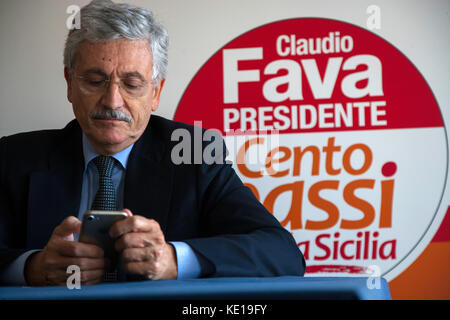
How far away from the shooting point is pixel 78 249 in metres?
0.95

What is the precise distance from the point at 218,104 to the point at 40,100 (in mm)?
708

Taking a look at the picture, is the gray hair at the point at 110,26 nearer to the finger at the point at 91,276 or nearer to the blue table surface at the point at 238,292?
the finger at the point at 91,276

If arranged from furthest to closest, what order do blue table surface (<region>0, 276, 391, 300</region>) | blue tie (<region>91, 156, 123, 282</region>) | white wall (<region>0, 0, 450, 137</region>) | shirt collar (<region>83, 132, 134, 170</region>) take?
white wall (<region>0, 0, 450, 137</region>) < shirt collar (<region>83, 132, 134, 170</region>) < blue tie (<region>91, 156, 123, 282</region>) < blue table surface (<region>0, 276, 391, 300</region>)

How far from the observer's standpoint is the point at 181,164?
1.41m

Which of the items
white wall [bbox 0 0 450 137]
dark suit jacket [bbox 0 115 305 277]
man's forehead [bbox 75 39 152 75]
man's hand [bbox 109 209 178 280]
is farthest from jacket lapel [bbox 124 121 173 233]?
white wall [bbox 0 0 450 137]

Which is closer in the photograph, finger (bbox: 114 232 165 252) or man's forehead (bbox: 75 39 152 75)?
finger (bbox: 114 232 165 252)

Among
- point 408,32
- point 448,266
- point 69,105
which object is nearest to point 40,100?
point 69,105

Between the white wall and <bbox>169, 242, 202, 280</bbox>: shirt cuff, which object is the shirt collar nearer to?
<bbox>169, 242, 202, 280</bbox>: shirt cuff

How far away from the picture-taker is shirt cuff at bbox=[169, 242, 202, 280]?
1016 millimetres

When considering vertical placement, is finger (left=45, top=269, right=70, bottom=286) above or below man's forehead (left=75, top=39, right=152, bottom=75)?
below

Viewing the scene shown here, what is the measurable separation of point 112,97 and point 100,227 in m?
0.51

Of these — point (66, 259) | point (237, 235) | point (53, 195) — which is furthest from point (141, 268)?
point (53, 195)

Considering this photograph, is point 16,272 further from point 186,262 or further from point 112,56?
point 112,56

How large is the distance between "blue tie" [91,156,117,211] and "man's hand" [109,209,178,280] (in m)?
0.35
